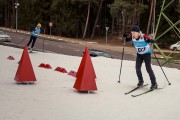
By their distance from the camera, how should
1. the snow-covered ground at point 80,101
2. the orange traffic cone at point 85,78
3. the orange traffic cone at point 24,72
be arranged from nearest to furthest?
the snow-covered ground at point 80,101 → the orange traffic cone at point 85,78 → the orange traffic cone at point 24,72

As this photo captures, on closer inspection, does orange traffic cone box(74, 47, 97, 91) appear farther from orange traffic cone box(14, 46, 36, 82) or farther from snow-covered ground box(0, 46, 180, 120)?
orange traffic cone box(14, 46, 36, 82)

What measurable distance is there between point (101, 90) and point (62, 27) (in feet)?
179

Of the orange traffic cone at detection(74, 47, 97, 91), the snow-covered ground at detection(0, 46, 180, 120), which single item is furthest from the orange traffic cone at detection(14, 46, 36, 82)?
the orange traffic cone at detection(74, 47, 97, 91)

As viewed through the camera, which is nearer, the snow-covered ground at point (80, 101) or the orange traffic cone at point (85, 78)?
the snow-covered ground at point (80, 101)

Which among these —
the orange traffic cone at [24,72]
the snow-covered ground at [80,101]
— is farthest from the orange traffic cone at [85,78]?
the orange traffic cone at [24,72]

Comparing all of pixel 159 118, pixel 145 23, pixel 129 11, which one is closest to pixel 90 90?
pixel 159 118

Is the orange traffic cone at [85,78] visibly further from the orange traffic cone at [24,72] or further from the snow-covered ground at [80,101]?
the orange traffic cone at [24,72]

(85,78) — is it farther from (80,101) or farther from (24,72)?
(24,72)

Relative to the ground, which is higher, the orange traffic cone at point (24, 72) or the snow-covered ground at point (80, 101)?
the orange traffic cone at point (24, 72)

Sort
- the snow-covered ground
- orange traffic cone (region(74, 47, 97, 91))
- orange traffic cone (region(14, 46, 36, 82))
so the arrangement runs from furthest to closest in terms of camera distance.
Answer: orange traffic cone (region(14, 46, 36, 82)) < orange traffic cone (region(74, 47, 97, 91)) < the snow-covered ground

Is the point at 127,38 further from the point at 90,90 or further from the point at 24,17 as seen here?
the point at 24,17

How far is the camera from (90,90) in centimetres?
948

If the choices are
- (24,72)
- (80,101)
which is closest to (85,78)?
(80,101)

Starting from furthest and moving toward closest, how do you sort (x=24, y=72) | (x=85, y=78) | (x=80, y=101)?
(x=24, y=72), (x=85, y=78), (x=80, y=101)
